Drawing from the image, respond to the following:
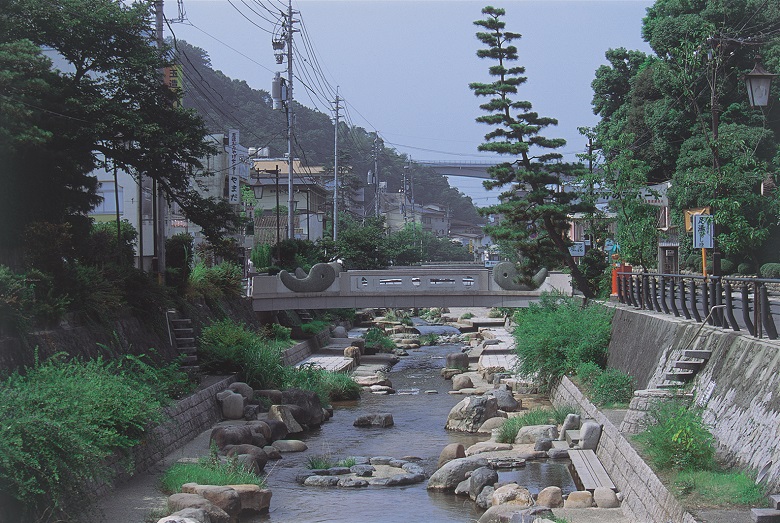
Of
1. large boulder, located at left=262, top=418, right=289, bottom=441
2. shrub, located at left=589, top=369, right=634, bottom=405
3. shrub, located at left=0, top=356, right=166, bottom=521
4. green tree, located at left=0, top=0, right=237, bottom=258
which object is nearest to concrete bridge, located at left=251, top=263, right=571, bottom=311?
green tree, located at left=0, top=0, right=237, bottom=258

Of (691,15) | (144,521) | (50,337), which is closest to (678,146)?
(691,15)

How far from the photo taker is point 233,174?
53.7 meters

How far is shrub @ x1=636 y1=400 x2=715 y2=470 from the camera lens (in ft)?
41.9

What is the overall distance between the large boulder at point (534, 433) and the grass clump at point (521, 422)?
38cm

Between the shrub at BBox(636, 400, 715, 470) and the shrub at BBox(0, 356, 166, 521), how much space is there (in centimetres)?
850

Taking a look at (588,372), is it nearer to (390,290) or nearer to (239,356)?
(239,356)

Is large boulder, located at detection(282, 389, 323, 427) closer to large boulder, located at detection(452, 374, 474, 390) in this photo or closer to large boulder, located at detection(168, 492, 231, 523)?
large boulder, located at detection(452, 374, 474, 390)

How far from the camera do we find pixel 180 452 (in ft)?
66.9

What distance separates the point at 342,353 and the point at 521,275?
Result: 30.1ft

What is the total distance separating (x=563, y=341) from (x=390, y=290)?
41.5 ft

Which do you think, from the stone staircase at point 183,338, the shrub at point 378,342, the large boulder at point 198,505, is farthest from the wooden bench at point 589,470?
the shrub at point 378,342

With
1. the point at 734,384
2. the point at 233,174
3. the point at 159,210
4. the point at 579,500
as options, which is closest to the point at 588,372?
the point at 579,500

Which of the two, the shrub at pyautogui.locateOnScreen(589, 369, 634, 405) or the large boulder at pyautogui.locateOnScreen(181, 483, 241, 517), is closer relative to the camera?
the large boulder at pyautogui.locateOnScreen(181, 483, 241, 517)

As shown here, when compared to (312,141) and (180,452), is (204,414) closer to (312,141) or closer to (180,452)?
(180,452)
